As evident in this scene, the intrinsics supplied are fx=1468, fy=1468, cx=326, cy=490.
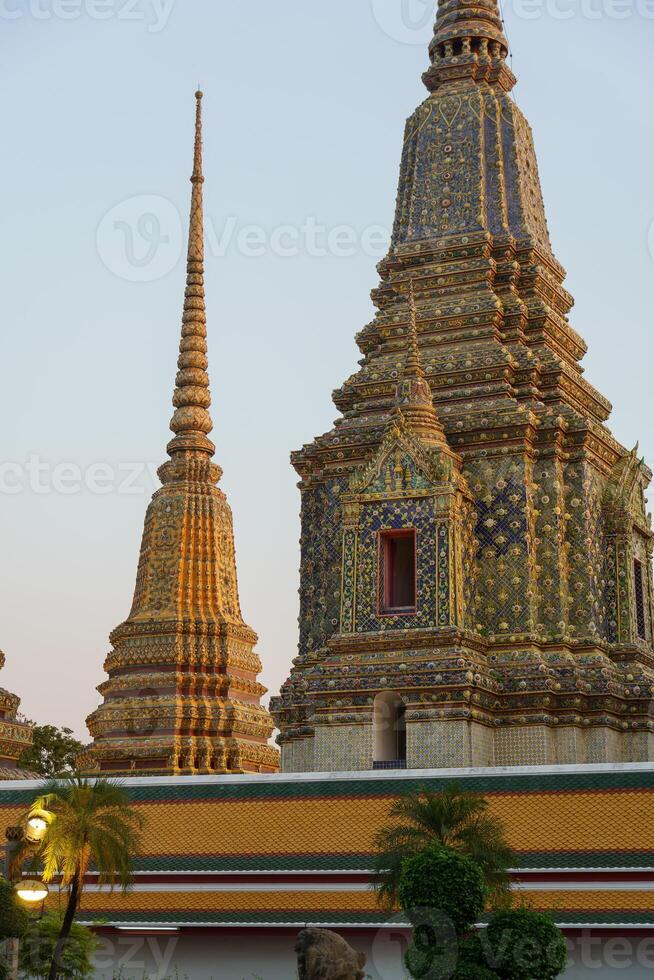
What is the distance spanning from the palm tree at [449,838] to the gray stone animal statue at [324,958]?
3960 mm

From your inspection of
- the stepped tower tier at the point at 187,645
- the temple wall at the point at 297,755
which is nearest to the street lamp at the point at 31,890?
the temple wall at the point at 297,755

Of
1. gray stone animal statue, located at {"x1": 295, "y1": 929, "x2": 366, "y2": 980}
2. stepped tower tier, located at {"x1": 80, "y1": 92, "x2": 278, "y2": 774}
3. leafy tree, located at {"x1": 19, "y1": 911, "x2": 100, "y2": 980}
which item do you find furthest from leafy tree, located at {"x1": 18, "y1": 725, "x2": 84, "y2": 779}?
gray stone animal statue, located at {"x1": 295, "y1": 929, "x2": 366, "y2": 980}

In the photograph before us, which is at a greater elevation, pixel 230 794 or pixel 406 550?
pixel 406 550

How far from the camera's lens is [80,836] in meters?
15.5

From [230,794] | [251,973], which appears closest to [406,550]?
[230,794]

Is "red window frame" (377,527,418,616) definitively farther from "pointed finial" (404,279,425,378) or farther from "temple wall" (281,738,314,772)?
"pointed finial" (404,279,425,378)

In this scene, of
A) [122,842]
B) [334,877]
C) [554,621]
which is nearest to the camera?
[122,842]

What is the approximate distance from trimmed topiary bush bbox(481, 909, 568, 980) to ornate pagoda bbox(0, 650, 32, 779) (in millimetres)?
14574

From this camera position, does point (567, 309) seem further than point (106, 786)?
Yes

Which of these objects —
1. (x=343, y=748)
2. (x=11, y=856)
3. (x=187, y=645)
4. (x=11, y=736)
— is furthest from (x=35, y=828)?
(x=187, y=645)

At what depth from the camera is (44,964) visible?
16141mm

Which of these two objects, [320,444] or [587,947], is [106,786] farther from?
[320,444]

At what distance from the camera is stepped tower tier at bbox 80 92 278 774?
28016 millimetres

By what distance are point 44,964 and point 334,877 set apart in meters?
3.73
